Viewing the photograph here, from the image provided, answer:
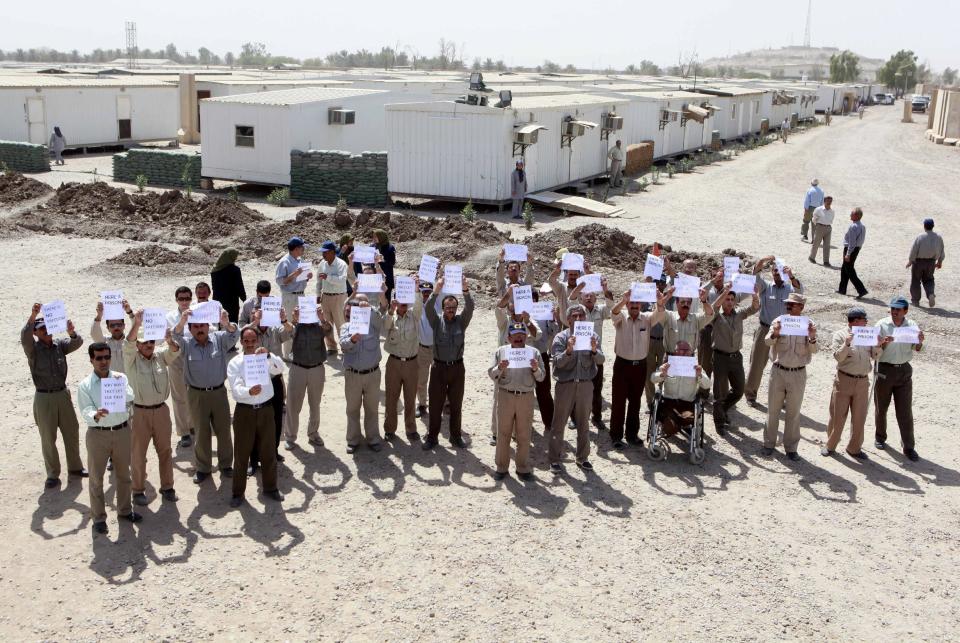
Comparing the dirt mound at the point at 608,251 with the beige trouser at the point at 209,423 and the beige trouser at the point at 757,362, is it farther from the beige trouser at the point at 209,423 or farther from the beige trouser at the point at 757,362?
the beige trouser at the point at 209,423

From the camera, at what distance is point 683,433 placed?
33.3ft

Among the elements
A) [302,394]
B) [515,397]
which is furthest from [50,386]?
[515,397]

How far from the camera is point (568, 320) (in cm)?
985

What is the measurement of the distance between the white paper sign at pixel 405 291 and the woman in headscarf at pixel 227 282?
98.7 inches

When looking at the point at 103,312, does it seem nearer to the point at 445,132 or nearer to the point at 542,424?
the point at 542,424

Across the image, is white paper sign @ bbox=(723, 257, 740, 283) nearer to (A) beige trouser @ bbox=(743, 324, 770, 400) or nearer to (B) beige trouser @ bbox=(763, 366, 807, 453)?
(A) beige trouser @ bbox=(743, 324, 770, 400)

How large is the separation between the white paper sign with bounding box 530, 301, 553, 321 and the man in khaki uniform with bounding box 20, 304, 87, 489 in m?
4.49

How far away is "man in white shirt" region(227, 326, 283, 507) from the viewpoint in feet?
27.9

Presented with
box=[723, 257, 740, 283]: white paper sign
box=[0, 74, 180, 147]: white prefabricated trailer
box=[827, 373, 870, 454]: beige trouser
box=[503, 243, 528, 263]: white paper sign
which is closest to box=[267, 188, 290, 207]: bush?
box=[0, 74, 180, 147]: white prefabricated trailer

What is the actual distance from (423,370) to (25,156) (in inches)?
987

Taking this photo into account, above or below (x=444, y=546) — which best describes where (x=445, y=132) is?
above

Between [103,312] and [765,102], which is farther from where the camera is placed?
[765,102]

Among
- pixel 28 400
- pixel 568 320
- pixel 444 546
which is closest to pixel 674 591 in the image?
pixel 444 546

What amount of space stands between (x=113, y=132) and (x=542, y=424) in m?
31.3
